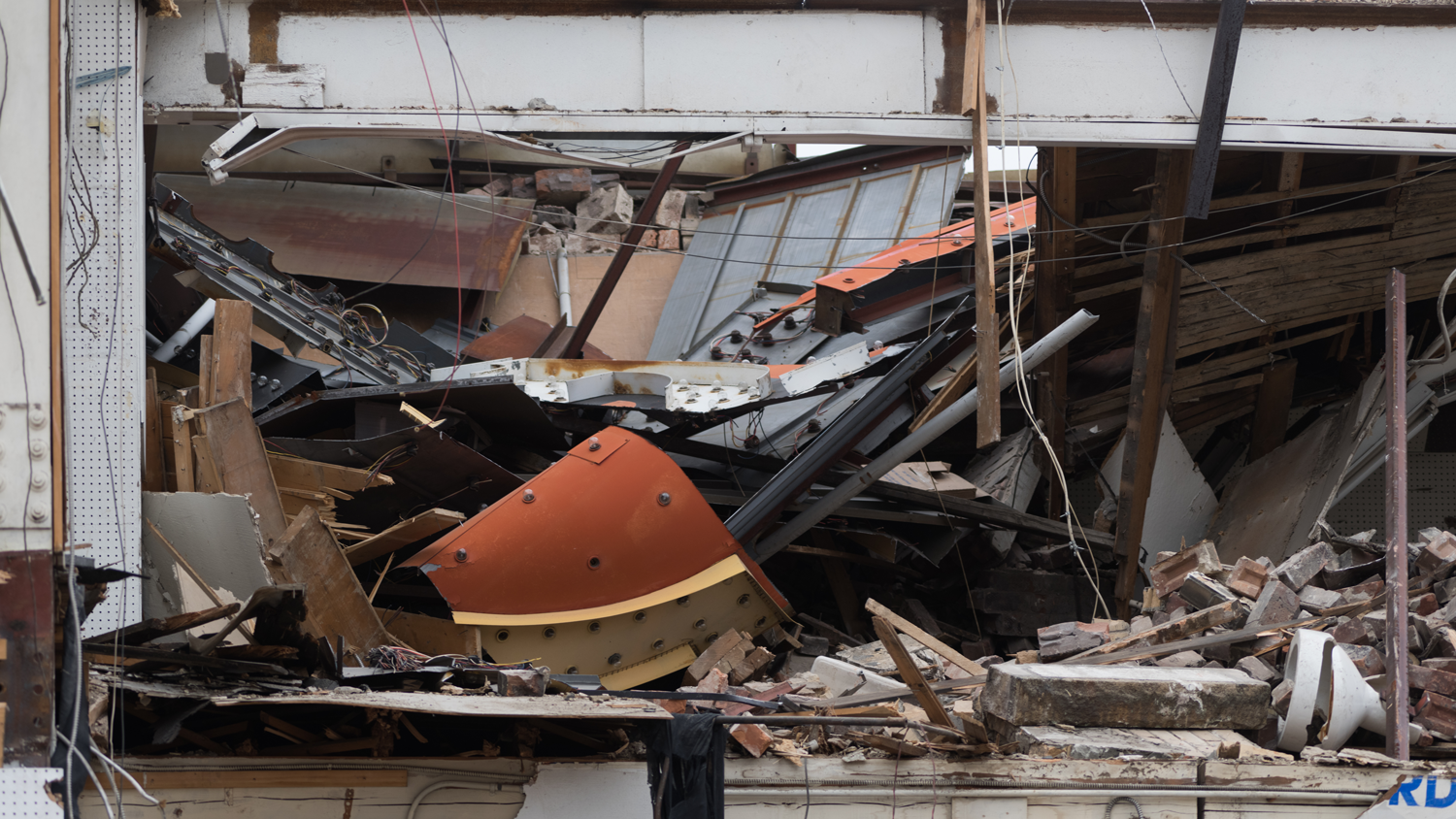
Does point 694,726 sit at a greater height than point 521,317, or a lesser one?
lesser

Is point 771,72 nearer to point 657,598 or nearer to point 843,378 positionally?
point 843,378

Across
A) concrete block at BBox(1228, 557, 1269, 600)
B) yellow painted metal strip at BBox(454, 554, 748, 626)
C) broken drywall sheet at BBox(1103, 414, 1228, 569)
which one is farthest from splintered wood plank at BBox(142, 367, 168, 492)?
broken drywall sheet at BBox(1103, 414, 1228, 569)

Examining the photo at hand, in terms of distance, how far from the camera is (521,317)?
11.7 metres

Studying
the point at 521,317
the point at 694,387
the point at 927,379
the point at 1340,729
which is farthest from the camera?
the point at 521,317

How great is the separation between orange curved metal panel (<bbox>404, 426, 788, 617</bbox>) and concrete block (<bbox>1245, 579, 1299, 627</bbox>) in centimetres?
306

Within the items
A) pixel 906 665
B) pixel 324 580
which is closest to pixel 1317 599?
pixel 906 665

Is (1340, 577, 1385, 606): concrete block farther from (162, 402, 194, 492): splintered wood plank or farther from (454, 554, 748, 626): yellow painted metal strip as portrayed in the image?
(162, 402, 194, 492): splintered wood plank

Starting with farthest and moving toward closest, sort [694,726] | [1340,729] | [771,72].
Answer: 1. [771,72]
2. [1340,729]
3. [694,726]

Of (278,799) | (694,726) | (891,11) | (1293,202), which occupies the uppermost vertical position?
(891,11)

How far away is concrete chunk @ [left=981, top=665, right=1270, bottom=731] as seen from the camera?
501 cm

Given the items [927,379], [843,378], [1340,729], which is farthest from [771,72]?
[1340,729]

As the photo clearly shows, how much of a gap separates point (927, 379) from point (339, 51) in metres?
4.48

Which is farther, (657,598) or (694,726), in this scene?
(657,598)

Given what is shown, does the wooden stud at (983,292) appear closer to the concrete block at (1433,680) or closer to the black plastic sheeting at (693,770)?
the concrete block at (1433,680)
